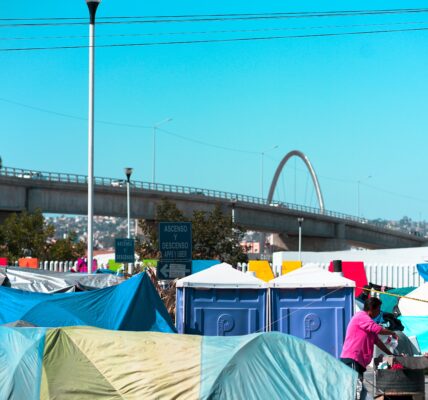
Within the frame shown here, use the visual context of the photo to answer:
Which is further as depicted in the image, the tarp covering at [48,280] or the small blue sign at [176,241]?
the tarp covering at [48,280]

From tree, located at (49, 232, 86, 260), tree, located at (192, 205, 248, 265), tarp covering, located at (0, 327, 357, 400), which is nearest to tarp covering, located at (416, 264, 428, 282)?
tarp covering, located at (0, 327, 357, 400)

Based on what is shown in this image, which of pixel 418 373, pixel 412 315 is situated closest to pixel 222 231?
pixel 412 315

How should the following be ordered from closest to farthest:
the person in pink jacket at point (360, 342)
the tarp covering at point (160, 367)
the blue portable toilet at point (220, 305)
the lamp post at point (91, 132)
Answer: the tarp covering at point (160, 367), the person in pink jacket at point (360, 342), the blue portable toilet at point (220, 305), the lamp post at point (91, 132)

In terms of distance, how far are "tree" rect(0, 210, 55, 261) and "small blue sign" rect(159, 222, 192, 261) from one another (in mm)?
40678

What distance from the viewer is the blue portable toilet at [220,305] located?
54.5 feet

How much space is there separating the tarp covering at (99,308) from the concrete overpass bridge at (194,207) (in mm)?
48987

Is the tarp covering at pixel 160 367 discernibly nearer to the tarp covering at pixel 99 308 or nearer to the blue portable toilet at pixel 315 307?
the tarp covering at pixel 99 308

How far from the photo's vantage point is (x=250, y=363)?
34.8 ft

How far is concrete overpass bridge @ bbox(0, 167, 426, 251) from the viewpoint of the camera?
67250mm

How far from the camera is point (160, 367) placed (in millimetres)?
10477

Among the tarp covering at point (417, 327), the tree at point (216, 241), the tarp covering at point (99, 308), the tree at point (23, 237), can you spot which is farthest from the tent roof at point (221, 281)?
the tree at point (23, 237)

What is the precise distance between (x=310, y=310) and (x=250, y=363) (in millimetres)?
6152

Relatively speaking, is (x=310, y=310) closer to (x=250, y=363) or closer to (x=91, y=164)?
(x=250, y=363)

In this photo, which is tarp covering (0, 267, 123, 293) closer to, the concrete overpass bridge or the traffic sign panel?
the traffic sign panel
